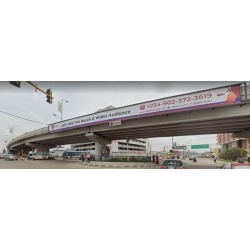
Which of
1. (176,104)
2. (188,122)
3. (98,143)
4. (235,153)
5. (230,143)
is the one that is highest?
(176,104)

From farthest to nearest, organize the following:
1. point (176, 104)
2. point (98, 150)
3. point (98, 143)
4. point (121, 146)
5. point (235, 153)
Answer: point (121, 146) → point (235, 153) → point (98, 150) → point (98, 143) → point (176, 104)

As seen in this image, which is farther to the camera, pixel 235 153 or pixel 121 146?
pixel 121 146

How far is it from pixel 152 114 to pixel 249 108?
7148 millimetres

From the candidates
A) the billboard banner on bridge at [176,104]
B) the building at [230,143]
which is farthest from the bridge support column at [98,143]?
the building at [230,143]

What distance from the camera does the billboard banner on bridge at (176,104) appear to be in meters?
11.0

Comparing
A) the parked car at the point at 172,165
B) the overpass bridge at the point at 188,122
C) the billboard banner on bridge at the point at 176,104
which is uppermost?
the billboard banner on bridge at the point at 176,104

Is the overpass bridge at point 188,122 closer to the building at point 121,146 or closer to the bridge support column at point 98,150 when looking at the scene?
the bridge support column at point 98,150

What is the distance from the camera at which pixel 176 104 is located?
1277 centimetres

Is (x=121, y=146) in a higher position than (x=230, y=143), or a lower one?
lower

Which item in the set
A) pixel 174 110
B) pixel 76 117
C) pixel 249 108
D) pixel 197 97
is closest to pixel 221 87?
pixel 197 97

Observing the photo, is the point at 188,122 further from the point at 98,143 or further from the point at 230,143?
the point at 230,143

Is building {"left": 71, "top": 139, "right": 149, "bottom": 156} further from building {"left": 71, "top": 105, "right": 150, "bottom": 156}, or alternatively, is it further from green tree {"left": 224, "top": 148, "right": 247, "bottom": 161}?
green tree {"left": 224, "top": 148, "right": 247, "bottom": 161}

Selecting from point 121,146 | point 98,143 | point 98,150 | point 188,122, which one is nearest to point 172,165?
point 188,122

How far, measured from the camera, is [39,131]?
95.1 feet
